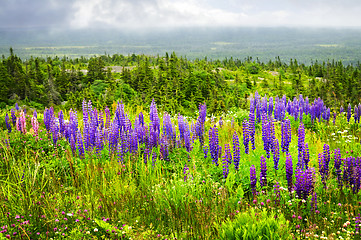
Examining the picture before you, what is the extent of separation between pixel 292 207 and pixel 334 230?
2.22 ft

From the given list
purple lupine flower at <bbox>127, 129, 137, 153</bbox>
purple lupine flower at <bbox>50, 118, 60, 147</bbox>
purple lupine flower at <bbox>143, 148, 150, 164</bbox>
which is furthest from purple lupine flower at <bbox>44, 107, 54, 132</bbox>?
purple lupine flower at <bbox>143, 148, 150, 164</bbox>

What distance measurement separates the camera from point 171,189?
5.30 meters

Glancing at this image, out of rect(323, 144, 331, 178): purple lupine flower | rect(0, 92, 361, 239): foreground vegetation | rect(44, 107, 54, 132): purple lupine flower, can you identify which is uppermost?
rect(44, 107, 54, 132): purple lupine flower

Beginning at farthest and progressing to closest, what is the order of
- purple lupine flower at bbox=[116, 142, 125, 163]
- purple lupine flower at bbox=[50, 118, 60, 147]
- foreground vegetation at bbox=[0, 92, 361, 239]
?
purple lupine flower at bbox=[50, 118, 60, 147], purple lupine flower at bbox=[116, 142, 125, 163], foreground vegetation at bbox=[0, 92, 361, 239]

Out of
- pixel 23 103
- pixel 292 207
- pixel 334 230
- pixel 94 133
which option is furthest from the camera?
pixel 23 103

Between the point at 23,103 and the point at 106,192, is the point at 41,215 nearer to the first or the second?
the point at 106,192

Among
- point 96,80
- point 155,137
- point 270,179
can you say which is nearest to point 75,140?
point 155,137

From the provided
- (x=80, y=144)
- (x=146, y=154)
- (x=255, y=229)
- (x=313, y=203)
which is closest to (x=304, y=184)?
(x=313, y=203)

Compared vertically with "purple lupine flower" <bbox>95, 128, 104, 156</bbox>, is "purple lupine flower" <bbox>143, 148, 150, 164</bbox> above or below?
below

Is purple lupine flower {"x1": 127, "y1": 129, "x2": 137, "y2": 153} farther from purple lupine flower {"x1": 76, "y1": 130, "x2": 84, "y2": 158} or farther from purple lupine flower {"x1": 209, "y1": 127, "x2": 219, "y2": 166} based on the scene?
purple lupine flower {"x1": 209, "y1": 127, "x2": 219, "y2": 166}

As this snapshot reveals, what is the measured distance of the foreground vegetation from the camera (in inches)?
165

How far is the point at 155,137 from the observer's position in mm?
7094

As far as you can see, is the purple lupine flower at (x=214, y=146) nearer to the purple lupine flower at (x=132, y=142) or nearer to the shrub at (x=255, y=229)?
the purple lupine flower at (x=132, y=142)

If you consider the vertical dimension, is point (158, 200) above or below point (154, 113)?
below
